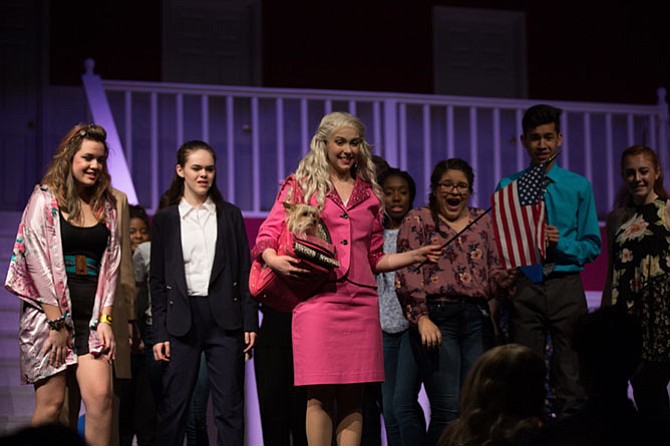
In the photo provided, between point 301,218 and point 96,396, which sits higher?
point 301,218

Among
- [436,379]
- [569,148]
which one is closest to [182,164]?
[436,379]

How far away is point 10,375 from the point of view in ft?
17.1

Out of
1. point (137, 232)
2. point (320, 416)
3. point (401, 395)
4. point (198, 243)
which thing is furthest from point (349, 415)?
point (137, 232)

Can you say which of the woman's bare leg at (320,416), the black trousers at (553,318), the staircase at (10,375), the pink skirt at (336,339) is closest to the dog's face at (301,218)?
the pink skirt at (336,339)

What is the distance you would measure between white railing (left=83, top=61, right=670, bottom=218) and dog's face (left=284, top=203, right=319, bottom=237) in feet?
12.0

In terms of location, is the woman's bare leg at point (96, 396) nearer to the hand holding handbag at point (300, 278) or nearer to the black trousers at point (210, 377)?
the black trousers at point (210, 377)

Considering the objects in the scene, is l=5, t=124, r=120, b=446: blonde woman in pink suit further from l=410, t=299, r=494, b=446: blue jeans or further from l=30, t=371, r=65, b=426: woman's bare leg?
l=410, t=299, r=494, b=446: blue jeans

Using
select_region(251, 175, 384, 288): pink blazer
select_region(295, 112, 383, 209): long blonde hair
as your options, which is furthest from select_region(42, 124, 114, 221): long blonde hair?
select_region(295, 112, 383, 209): long blonde hair

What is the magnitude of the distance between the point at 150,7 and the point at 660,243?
242 inches

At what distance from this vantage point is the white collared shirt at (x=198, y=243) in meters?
4.55

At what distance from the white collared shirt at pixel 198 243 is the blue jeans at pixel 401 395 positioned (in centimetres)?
88

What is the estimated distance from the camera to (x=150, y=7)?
30.8 feet

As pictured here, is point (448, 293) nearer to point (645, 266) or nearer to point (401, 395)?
point (401, 395)

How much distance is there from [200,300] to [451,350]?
1.11m
